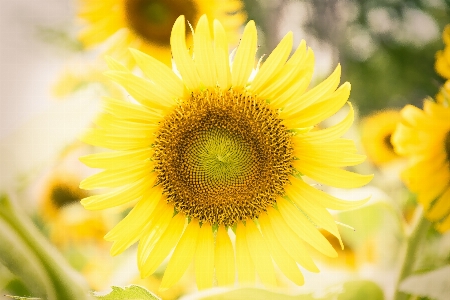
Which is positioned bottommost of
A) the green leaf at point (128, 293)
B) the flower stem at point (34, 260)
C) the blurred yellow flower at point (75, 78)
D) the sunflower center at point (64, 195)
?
the green leaf at point (128, 293)

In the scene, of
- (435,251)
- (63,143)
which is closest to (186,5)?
(63,143)

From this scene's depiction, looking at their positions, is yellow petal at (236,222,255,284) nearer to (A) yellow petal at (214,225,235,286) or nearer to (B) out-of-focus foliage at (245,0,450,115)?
(A) yellow petal at (214,225,235,286)

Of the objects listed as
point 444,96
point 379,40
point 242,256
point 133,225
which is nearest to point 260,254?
point 242,256

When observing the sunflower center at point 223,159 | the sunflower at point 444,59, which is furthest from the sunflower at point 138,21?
the sunflower at point 444,59

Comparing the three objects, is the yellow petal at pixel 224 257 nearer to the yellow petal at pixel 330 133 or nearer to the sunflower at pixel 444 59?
the yellow petal at pixel 330 133

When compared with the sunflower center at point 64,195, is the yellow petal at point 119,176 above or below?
below
